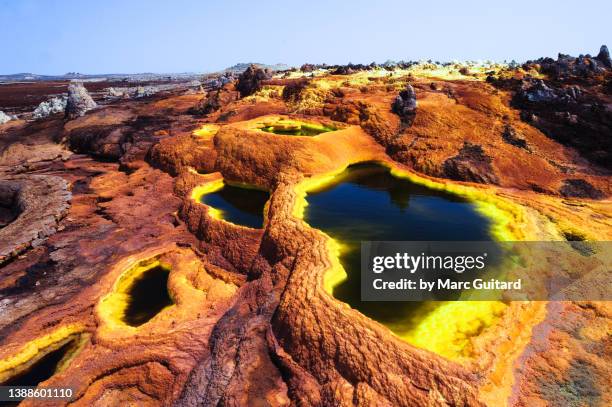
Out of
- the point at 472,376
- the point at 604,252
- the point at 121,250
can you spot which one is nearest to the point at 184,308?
the point at 121,250

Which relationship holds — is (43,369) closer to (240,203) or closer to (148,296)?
(148,296)

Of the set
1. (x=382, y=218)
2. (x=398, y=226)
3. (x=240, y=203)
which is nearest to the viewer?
(x=398, y=226)

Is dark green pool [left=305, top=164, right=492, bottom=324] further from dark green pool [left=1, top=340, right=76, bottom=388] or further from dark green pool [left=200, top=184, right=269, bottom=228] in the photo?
dark green pool [left=1, top=340, right=76, bottom=388]

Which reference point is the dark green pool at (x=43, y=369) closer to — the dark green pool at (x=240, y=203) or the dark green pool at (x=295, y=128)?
the dark green pool at (x=240, y=203)

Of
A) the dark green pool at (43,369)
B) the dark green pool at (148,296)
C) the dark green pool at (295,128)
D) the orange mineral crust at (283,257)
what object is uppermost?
the dark green pool at (295,128)

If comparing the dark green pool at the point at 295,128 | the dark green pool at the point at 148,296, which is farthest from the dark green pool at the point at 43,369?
the dark green pool at the point at 295,128

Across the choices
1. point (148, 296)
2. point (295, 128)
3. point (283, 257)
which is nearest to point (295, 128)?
point (295, 128)
